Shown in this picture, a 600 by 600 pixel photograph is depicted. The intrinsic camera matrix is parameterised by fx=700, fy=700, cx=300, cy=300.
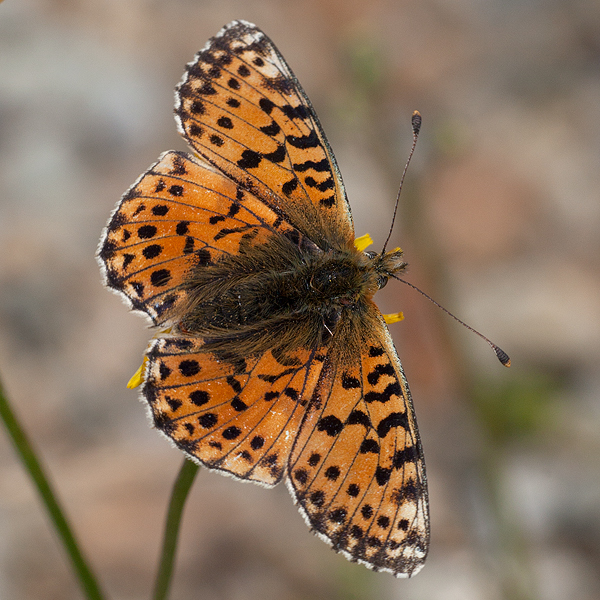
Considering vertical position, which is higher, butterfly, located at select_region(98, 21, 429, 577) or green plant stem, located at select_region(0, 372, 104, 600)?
butterfly, located at select_region(98, 21, 429, 577)

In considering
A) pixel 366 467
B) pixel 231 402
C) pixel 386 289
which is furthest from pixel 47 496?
pixel 386 289

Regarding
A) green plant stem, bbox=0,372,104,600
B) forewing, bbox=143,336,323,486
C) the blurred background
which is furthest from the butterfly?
the blurred background

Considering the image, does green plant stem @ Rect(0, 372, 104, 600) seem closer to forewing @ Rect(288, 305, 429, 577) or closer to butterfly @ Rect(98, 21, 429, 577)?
butterfly @ Rect(98, 21, 429, 577)

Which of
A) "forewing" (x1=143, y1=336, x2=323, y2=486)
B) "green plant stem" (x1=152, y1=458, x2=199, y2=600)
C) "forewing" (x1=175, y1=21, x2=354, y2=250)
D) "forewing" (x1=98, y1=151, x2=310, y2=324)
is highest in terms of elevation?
"forewing" (x1=175, y1=21, x2=354, y2=250)

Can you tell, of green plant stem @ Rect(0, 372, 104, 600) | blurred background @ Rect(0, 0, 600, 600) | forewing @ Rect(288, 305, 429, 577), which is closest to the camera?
green plant stem @ Rect(0, 372, 104, 600)

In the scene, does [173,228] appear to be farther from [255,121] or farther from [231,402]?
[231,402]

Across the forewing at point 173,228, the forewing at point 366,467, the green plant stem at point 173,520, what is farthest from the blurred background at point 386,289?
the green plant stem at point 173,520

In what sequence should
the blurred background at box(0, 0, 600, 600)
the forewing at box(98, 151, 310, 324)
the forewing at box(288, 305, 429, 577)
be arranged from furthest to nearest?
1. the blurred background at box(0, 0, 600, 600)
2. the forewing at box(98, 151, 310, 324)
3. the forewing at box(288, 305, 429, 577)

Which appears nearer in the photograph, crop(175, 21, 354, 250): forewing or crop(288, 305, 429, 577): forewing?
crop(288, 305, 429, 577): forewing
